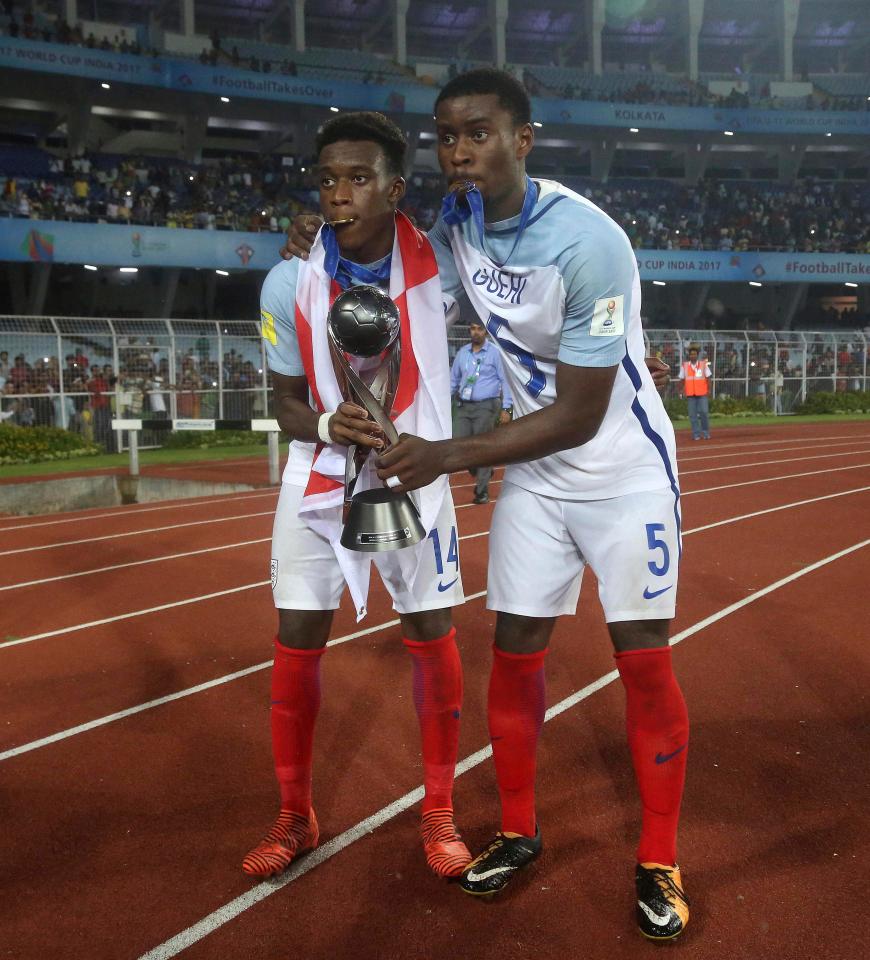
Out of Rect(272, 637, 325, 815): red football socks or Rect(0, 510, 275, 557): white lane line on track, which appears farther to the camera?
Rect(0, 510, 275, 557): white lane line on track

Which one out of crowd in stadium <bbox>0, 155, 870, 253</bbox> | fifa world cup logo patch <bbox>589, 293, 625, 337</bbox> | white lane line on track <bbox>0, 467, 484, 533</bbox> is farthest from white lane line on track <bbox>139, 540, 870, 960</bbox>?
crowd in stadium <bbox>0, 155, 870, 253</bbox>

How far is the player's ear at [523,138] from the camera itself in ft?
8.95

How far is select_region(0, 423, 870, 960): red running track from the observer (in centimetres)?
280

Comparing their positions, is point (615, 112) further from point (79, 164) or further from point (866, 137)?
point (79, 164)

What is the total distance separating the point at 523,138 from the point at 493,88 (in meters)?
0.18

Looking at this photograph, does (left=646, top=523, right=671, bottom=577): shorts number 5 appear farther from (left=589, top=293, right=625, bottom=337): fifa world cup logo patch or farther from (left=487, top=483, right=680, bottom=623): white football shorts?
(left=589, top=293, right=625, bottom=337): fifa world cup logo patch

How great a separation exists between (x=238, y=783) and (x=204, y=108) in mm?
34740

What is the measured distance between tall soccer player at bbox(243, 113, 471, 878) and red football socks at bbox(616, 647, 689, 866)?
0.63 m

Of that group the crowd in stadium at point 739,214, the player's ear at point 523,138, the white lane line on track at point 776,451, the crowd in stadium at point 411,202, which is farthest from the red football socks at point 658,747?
the crowd in stadium at point 739,214

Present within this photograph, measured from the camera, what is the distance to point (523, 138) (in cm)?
276

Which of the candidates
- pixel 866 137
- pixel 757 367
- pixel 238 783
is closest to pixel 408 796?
pixel 238 783

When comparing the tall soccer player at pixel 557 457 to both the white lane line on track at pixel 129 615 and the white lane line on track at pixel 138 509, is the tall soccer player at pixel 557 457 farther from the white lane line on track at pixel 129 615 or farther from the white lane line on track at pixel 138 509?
the white lane line on track at pixel 138 509

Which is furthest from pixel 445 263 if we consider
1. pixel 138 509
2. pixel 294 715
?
pixel 138 509

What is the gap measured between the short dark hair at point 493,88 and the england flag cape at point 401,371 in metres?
0.40
